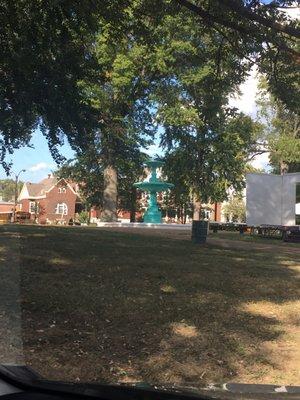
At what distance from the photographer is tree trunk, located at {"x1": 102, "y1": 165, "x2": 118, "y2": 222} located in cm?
4025

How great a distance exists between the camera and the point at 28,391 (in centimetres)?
211

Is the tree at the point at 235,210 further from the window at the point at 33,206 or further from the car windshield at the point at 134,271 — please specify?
the car windshield at the point at 134,271

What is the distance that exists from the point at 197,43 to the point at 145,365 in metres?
30.4

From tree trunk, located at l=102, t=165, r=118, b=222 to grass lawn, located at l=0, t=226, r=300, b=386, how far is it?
28269 mm

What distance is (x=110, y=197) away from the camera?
4138 centimetres

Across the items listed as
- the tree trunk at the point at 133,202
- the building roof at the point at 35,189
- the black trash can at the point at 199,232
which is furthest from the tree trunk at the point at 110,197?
the building roof at the point at 35,189

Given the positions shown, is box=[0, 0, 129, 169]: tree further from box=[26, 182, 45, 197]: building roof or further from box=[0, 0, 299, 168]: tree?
box=[26, 182, 45, 197]: building roof

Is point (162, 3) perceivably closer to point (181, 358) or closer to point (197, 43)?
point (181, 358)

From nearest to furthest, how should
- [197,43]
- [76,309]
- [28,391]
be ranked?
[28,391] < [76,309] < [197,43]

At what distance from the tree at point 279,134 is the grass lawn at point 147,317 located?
3409cm

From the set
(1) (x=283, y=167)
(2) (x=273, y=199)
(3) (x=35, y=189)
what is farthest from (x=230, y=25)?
(3) (x=35, y=189)

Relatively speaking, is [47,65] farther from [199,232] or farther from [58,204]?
[58,204]

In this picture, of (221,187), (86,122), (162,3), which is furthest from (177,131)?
(162,3)

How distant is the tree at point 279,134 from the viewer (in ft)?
147
